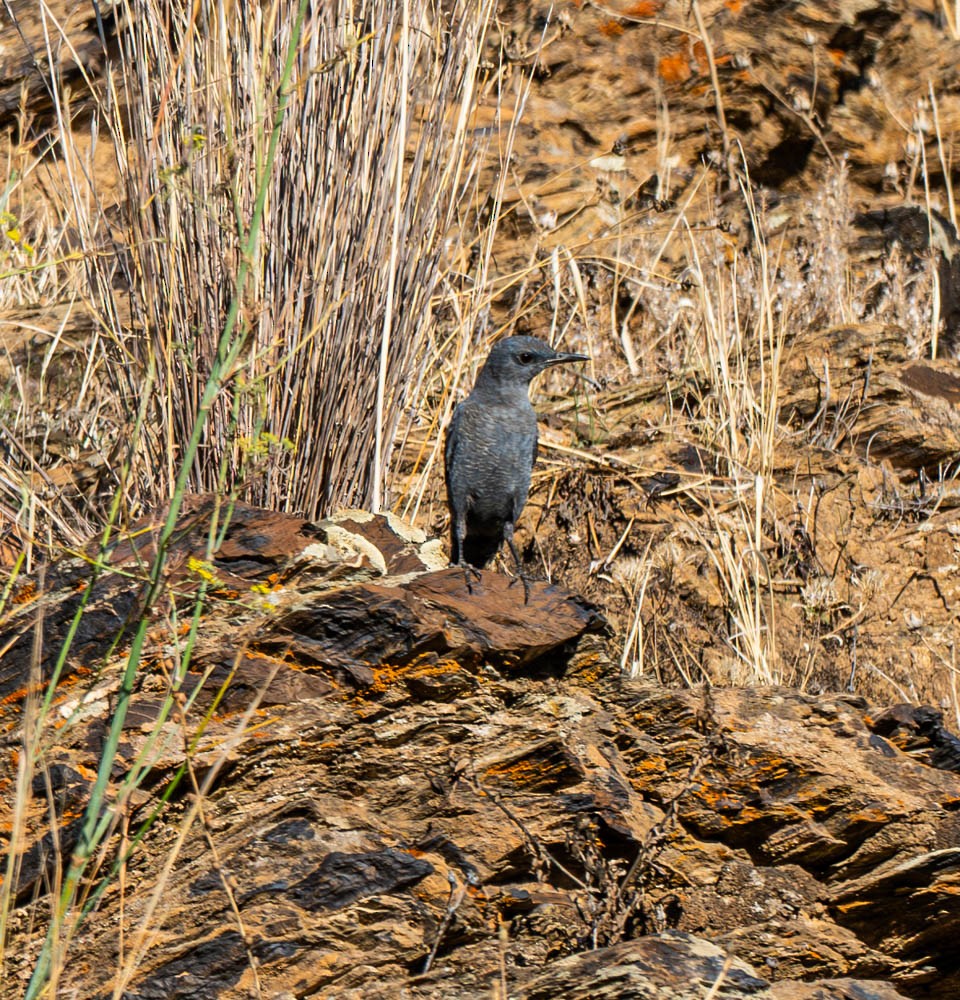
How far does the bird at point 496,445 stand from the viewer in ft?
12.7

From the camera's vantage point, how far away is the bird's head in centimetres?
402

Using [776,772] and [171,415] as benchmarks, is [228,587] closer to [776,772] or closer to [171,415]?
[171,415]

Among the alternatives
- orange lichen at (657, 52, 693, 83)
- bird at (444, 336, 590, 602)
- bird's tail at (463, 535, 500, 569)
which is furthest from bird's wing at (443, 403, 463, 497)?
orange lichen at (657, 52, 693, 83)

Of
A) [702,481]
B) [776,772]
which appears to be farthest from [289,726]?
[702,481]

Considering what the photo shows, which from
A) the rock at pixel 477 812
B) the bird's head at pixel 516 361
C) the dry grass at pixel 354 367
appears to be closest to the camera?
the rock at pixel 477 812

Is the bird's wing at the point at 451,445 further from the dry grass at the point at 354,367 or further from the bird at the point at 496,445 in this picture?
the dry grass at the point at 354,367

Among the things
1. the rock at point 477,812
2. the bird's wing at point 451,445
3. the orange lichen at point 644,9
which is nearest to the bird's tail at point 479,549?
the bird's wing at point 451,445

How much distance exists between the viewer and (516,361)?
4.02 metres

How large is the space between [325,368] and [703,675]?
1.48 m

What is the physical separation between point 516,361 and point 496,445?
0.31m

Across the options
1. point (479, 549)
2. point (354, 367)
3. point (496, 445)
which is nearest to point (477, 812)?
point (354, 367)

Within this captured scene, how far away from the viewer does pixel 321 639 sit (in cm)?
274

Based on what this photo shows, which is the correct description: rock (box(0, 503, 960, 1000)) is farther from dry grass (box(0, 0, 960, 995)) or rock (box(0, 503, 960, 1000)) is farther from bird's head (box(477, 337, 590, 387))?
bird's head (box(477, 337, 590, 387))

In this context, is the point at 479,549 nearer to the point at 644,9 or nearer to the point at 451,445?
the point at 451,445
